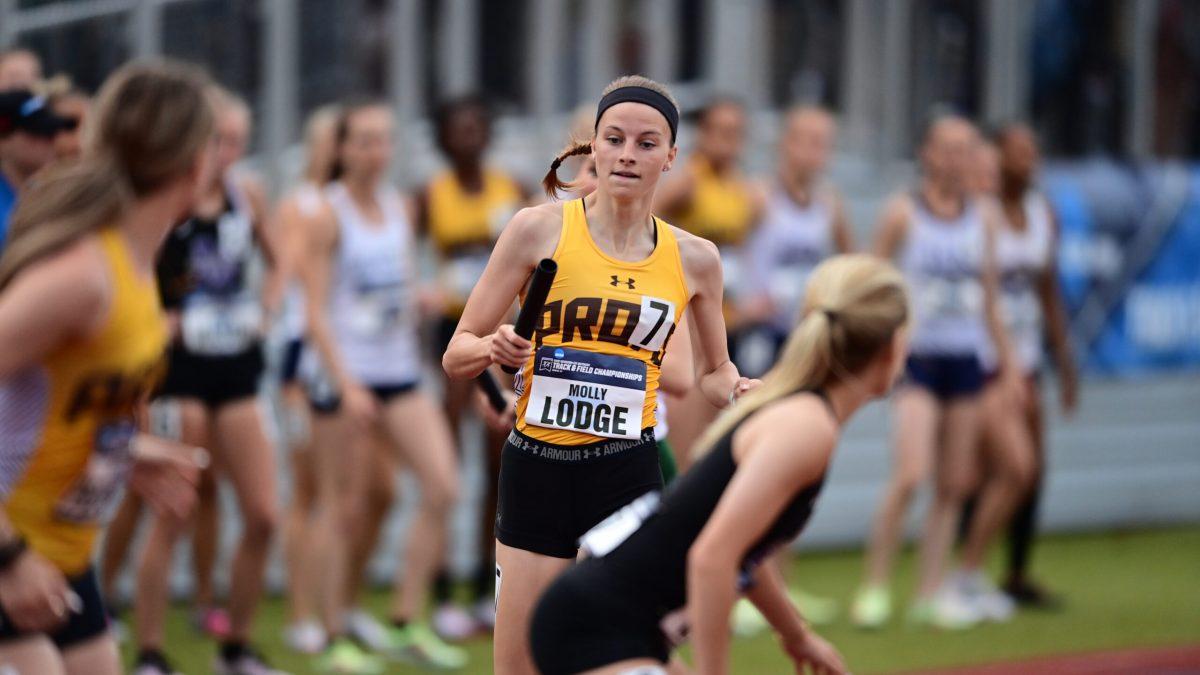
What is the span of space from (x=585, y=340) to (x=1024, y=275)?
5956 millimetres

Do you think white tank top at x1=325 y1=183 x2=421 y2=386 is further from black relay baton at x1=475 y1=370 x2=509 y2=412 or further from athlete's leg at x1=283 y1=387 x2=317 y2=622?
black relay baton at x1=475 y1=370 x2=509 y2=412

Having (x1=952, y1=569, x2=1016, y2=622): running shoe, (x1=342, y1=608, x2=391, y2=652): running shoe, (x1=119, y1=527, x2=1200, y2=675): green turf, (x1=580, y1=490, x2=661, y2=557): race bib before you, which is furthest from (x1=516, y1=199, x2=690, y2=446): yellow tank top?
(x1=952, y1=569, x2=1016, y2=622): running shoe

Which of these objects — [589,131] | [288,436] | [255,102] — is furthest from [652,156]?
[255,102]

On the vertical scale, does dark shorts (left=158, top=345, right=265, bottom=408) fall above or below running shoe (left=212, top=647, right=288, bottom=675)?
above

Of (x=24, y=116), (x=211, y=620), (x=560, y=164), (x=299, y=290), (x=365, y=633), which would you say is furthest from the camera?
(x=211, y=620)

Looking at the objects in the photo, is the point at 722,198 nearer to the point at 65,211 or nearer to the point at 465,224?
the point at 465,224

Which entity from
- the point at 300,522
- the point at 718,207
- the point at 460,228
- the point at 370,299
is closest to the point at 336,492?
→ the point at 300,522

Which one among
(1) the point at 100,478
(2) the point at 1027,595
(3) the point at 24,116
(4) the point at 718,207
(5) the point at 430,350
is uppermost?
(3) the point at 24,116

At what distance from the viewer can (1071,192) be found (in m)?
13.3

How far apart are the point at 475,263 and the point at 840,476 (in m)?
4.33

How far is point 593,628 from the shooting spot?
3.83 meters

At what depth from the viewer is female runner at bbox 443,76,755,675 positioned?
468 centimetres

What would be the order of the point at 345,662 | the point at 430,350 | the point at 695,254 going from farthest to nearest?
the point at 430,350
the point at 345,662
the point at 695,254

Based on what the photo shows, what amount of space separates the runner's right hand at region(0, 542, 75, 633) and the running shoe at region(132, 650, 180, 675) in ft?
12.7
